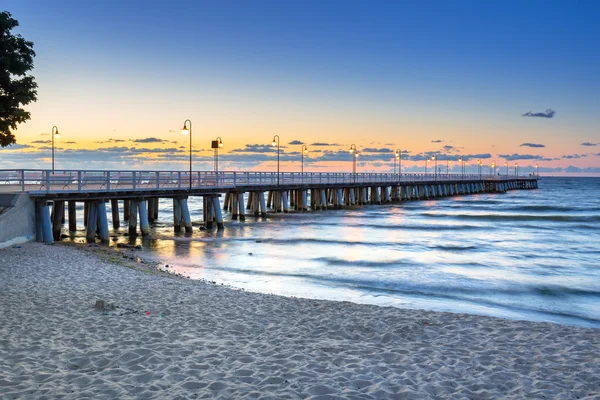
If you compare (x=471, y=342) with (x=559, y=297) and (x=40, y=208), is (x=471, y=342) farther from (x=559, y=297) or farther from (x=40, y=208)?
(x=40, y=208)

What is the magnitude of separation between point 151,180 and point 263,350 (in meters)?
23.0

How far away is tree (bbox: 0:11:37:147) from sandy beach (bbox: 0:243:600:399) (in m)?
10.0

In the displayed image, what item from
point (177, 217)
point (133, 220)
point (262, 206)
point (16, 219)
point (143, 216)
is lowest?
point (262, 206)

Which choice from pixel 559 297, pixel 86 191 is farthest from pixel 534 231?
pixel 86 191

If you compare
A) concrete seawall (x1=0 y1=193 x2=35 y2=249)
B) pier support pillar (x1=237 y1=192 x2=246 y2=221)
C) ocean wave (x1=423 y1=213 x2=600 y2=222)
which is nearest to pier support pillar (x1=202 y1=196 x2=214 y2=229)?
pier support pillar (x1=237 y1=192 x2=246 y2=221)

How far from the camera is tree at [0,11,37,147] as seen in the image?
19.0 metres

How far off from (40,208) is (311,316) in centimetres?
1343

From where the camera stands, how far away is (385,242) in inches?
1141

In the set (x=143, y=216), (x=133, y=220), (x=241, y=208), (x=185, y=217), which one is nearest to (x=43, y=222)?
(x=133, y=220)

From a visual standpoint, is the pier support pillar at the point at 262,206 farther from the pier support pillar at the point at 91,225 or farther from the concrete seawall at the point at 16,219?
the concrete seawall at the point at 16,219

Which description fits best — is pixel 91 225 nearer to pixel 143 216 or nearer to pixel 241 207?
pixel 143 216

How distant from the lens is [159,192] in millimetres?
27281

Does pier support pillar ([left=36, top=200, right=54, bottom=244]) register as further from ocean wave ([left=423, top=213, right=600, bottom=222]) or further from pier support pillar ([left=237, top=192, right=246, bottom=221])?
ocean wave ([left=423, top=213, right=600, bottom=222])

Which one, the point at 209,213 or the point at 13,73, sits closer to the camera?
the point at 13,73
